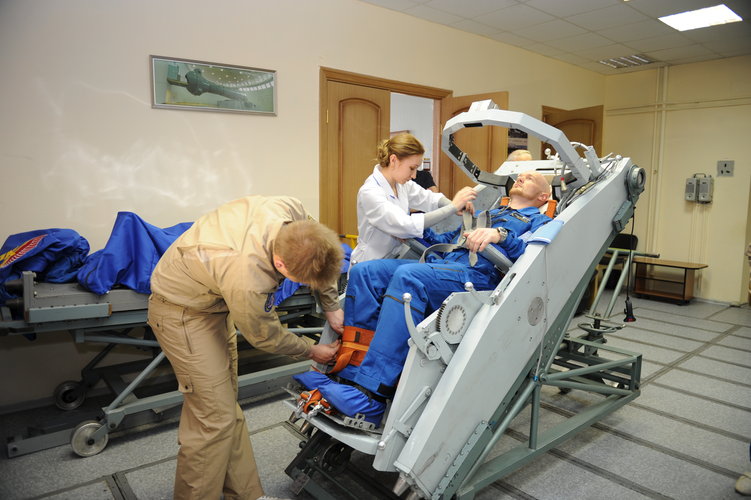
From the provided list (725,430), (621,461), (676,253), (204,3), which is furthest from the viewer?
(676,253)

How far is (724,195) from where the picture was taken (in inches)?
255

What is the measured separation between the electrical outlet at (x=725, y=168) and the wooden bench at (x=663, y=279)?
47.9 inches

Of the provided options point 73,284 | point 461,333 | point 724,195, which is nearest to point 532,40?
point 724,195

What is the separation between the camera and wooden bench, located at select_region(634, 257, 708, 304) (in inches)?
254

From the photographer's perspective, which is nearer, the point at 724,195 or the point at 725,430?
the point at 725,430

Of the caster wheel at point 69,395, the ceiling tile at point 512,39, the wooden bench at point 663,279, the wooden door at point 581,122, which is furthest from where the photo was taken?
the wooden bench at point 663,279

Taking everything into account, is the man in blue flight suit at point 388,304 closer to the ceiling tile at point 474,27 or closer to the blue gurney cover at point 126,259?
the blue gurney cover at point 126,259

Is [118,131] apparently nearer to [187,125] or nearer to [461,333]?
[187,125]

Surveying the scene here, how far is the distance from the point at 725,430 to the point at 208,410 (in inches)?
115

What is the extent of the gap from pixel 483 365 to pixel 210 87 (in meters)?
2.84

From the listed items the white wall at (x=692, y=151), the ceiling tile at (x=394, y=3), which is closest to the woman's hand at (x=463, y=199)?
the ceiling tile at (x=394, y=3)

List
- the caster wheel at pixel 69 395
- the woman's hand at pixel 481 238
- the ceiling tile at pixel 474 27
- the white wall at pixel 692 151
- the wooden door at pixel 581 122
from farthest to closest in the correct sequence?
the white wall at pixel 692 151
the wooden door at pixel 581 122
the ceiling tile at pixel 474 27
the caster wheel at pixel 69 395
the woman's hand at pixel 481 238

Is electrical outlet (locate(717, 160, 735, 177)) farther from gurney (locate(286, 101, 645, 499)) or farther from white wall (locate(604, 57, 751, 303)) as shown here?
gurney (locate(286, 101, 645, 499))

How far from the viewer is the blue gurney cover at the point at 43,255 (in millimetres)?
2498
